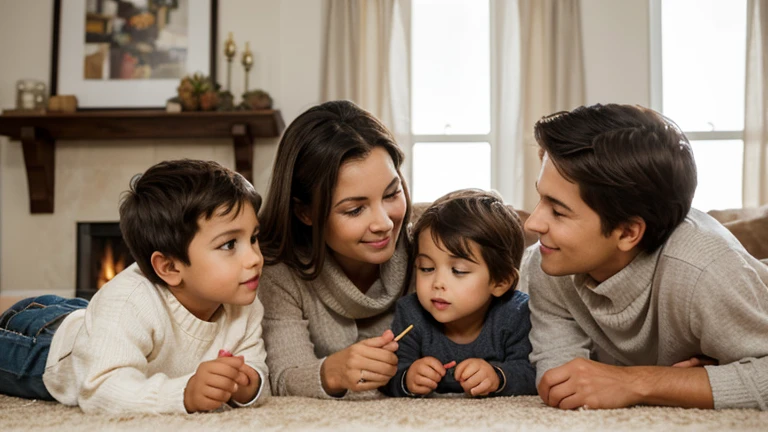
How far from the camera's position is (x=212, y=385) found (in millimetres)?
1120

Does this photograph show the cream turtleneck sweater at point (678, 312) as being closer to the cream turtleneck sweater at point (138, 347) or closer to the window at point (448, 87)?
the cream turtleneck sweater at point (138, 347)

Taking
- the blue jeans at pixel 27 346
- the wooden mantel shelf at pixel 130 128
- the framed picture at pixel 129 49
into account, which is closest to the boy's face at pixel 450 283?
the blue jeans at pixel 27 346

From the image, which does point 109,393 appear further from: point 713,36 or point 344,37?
point 713,36

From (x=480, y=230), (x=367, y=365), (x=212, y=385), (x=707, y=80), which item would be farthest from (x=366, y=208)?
(x=707, y=80)

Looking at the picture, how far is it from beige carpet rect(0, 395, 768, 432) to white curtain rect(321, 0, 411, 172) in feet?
10.5

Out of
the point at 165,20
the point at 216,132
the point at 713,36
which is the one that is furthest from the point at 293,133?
the point at 713,36

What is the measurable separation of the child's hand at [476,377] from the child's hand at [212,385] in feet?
1.38

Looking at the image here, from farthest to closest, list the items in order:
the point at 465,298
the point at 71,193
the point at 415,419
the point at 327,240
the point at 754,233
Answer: the point at 71,193
the point at 754,233
the point at 327,240
the point at 465,298
the point at 415,419

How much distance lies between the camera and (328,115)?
5.10 ft

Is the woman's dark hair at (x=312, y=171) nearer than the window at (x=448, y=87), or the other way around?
the woman's dark hair at (x=312, y=171)

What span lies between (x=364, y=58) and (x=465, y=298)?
3002 millimetres

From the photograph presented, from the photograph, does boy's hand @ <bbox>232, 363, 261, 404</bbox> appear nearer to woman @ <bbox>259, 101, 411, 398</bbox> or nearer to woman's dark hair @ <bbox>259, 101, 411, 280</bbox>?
woman @ <bbox>259, 101, 411, 398</bbox>

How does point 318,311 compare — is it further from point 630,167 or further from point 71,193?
point 71,193

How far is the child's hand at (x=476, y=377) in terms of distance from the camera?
4.27 ft
